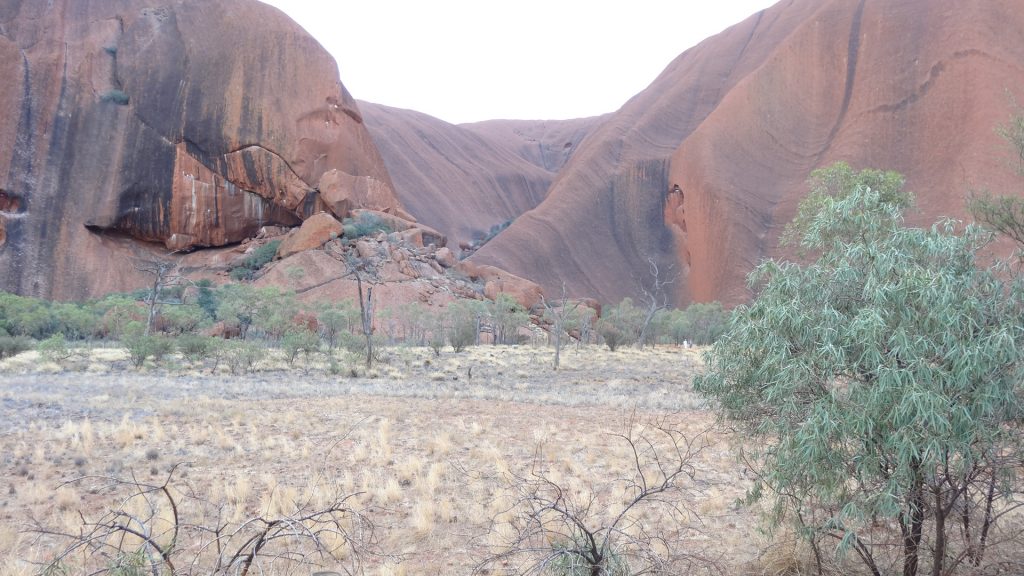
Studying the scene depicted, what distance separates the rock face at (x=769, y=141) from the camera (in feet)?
136

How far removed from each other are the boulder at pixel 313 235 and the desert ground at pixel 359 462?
2517 centimetres

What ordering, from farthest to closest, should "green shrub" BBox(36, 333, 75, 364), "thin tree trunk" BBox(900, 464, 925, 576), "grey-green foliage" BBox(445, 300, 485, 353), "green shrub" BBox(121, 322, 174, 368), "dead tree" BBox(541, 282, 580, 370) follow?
"grey-green foliage" BBox(445, 300, 485, 353)
"dead tree" BBox(541, 282, 580, 370)
"green shrub" BBox(36, 333, 75, 364)
"green shrub" BBox(121, 322, 174, 368)
"thin tree trunk" BBox(900, 464, 925, 576)

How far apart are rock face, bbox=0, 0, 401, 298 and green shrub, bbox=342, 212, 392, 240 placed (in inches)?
76.9

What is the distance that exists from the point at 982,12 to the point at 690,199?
76.0 ft

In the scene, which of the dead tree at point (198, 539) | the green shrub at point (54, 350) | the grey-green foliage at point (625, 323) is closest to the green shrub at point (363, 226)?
the grey-green foliage at point (625, 323)

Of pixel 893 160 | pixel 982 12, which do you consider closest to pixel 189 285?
pixel 893 160

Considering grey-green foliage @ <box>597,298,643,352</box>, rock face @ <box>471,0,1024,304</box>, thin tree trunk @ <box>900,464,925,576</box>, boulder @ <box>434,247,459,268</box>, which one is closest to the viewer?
thin tree trunk @ <box>900,464,925,576</box>

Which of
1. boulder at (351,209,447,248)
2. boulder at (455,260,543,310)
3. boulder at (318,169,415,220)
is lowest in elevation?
boulder at (455,260,543,310)

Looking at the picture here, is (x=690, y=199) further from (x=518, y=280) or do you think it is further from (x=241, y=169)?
(x=241, y=169)

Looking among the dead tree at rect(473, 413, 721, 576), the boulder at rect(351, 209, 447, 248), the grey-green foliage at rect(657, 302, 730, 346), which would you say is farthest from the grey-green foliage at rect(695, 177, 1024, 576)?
the boulder at rect(351, 209, 447, 248)

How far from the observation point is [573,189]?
60.5 m

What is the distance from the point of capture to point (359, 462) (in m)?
7.59

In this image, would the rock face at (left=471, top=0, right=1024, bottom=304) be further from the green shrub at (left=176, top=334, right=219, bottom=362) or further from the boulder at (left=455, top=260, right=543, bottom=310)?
the green shrub at (left=176, top=334, right=219, bottom=362)

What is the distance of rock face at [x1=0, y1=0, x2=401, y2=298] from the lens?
39.3m
